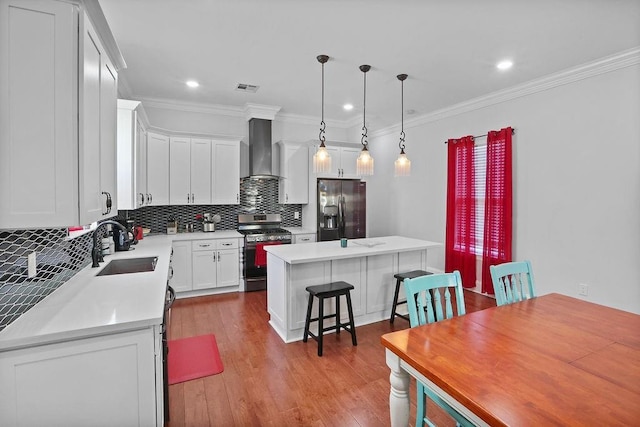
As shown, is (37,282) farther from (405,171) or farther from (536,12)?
(536,12)

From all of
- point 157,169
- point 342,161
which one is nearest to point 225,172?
point 157,169

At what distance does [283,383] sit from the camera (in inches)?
94.8

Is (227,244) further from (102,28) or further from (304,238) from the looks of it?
(102,28)

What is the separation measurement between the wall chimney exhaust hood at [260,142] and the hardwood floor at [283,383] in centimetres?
246

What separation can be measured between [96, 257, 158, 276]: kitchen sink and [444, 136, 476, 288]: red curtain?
13.1ft

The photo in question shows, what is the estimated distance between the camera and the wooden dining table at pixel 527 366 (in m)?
1.03

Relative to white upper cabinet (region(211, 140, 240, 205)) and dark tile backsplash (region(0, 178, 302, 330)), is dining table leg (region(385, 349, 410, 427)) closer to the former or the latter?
dark tile backsplash (region(0, 178, 302, 330))

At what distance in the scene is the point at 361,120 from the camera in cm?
589

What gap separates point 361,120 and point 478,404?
538 centimetres

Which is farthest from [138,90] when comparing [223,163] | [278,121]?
[278,121]

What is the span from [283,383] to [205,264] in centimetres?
254

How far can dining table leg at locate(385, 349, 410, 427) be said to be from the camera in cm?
147

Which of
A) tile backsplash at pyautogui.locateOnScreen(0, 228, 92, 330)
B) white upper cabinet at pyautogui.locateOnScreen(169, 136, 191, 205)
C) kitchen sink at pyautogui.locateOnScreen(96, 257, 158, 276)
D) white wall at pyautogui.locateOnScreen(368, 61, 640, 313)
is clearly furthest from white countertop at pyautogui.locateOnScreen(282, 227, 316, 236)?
tile backsplash at pyautogui.locateOnScreen(0, 228, 92, 330)

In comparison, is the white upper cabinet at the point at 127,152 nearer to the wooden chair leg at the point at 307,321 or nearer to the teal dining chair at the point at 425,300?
the wooden chair leg at the point at 307,321
